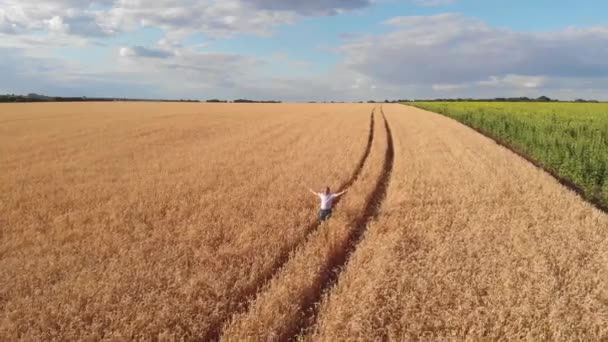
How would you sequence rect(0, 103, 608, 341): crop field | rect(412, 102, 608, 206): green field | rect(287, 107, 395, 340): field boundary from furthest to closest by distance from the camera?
rect(412, 102, 608, 206): green field → rect(287, 107, 395, 340): field boundary → rect(0, 103, 608, 341): crop field

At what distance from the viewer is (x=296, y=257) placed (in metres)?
7.39

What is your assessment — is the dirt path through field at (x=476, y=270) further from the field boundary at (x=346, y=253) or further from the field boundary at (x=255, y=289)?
the field boundary at (x=255, y=289)

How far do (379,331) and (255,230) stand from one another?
368 centimetres

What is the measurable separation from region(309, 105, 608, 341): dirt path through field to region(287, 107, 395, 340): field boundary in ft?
0.49

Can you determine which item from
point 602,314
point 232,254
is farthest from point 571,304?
point 232,254

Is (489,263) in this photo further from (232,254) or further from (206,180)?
(206,180)

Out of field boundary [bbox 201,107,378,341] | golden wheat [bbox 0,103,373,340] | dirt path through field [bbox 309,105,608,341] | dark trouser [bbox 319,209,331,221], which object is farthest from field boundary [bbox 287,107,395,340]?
golden wheat [bbox 0,103,373,340]

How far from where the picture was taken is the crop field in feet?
18.0

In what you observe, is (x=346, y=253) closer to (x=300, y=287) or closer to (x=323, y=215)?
(x=323, y=215)

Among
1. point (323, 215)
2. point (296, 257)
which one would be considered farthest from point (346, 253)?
point (323, 215)

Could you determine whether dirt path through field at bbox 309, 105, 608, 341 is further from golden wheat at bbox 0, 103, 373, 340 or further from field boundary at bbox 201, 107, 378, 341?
golden wheat at bbox 0, 103, 373, 340

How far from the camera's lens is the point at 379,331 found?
5.38 metres

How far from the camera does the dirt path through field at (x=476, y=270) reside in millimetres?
5523

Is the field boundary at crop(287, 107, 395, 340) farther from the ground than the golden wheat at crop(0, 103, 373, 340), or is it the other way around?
the golden wheat at crop(0, 103, 373, 340)
